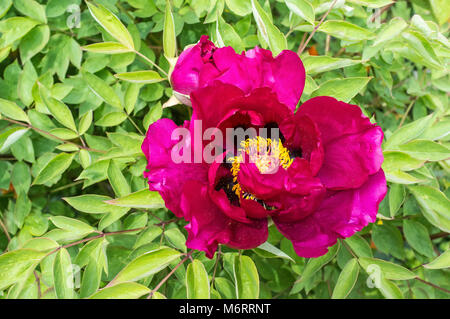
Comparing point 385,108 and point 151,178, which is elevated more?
point 151,178

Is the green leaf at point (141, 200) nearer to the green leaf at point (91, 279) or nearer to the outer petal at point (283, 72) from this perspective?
the green leaf at point (91, 279)

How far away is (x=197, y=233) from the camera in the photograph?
55cm

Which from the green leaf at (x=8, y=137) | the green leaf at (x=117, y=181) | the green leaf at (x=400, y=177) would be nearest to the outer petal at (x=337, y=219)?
the green leaf at (x=400, y=177)

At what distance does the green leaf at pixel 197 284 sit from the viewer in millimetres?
636

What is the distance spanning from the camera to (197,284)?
2.09 feet

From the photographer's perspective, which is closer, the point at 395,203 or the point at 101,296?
the point at 101,296

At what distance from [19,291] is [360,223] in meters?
0.57

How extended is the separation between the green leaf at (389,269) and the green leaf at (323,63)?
0.35 m

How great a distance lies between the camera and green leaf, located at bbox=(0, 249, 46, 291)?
67 centimetres

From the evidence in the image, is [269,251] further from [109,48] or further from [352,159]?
[109,48]

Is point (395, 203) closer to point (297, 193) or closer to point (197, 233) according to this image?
point (297, 193)

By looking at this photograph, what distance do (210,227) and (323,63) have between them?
1.21 feet
